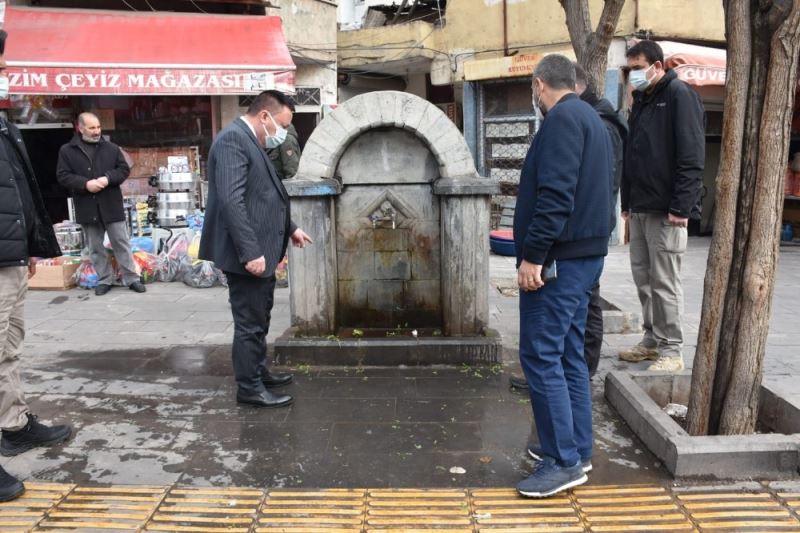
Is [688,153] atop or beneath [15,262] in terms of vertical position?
atop

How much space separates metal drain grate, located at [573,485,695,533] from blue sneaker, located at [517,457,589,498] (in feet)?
0.26

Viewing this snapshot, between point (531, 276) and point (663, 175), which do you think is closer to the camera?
point (531, 276)

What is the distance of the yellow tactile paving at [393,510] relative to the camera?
119 inches

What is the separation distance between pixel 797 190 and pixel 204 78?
10.4 meters

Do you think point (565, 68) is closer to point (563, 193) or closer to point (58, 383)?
point (563, 193)

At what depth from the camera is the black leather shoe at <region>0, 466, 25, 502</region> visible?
10.6 ft

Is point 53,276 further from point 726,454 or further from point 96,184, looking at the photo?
point 726,454

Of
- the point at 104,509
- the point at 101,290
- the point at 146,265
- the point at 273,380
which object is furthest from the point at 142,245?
the point at 104,509

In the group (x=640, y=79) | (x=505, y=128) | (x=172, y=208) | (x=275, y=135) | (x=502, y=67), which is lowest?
(x=172, y=208)

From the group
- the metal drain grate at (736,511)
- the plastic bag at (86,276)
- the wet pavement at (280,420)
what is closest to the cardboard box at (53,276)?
the plastic bag at (86,276)

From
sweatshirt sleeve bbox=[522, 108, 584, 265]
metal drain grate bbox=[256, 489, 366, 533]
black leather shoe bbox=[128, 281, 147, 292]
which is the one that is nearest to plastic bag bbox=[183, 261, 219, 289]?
black leather shoe bbox=[128, 281, 147, 292]

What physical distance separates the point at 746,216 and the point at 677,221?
1.11 meters

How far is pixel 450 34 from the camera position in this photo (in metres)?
13.8

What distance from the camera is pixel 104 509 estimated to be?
3174 mm
